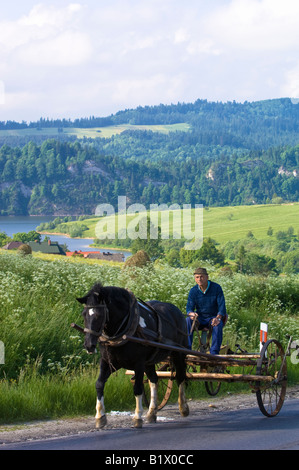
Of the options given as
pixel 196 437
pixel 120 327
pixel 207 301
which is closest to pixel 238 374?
pixel 207 301

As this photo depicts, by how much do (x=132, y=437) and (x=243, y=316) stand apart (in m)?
11.7

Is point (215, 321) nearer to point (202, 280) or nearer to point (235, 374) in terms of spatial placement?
point (202, 280)

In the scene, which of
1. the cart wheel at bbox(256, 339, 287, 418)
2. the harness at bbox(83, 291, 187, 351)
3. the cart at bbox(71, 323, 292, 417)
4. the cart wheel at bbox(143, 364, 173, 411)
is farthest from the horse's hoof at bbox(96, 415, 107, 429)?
the cart wheel at bbox(256, 339, 287, 418)

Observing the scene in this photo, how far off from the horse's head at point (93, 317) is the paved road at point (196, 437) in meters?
1.06

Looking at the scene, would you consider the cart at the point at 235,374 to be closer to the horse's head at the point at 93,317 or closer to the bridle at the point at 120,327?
the bridle at the point at 120,327

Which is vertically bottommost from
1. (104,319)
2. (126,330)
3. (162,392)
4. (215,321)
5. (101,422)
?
(162,392)

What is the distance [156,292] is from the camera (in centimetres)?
1825

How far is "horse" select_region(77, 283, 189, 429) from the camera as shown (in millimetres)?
7379

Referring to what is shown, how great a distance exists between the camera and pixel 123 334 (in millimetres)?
7711

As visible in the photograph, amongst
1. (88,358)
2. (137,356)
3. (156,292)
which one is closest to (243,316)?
(156,292)

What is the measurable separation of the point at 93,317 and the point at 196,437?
189 cm

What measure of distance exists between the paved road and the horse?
12.3 inches

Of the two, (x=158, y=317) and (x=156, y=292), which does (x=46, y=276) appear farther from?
(x=158, y=317)

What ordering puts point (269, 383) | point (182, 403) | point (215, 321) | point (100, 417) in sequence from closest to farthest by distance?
point (100, 417), point (182, 403), point (269, 383), point (215, 321)
